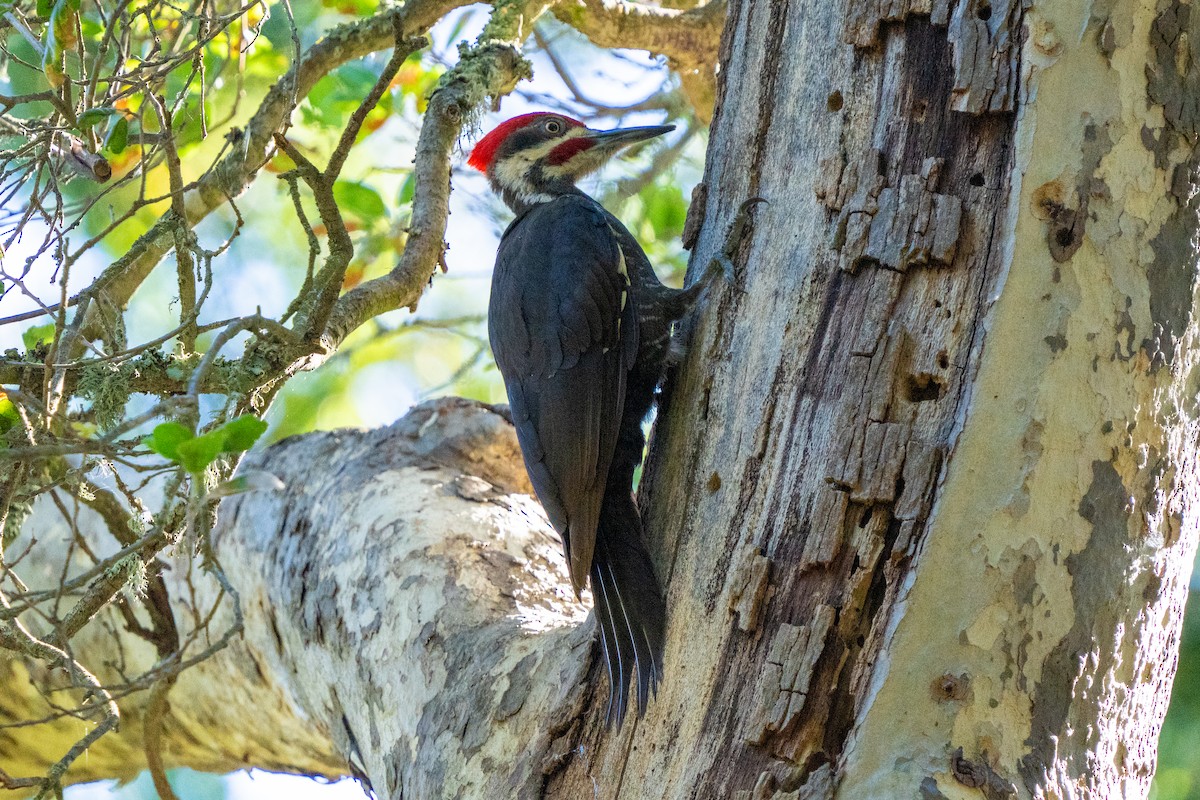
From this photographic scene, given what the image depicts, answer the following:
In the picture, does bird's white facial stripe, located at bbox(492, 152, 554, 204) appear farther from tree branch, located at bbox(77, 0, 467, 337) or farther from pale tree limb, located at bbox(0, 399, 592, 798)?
pale tree limb, located at bbox(0, 399, 592, 798)

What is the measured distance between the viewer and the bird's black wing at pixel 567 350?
240 centimetres

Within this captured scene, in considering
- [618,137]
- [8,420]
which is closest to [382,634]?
[8,420]

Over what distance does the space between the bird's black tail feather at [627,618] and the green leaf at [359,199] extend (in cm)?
179

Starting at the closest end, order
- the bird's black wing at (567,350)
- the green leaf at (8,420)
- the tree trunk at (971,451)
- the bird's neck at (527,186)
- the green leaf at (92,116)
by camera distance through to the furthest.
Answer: the tree trunk at (971,451) → the green leaf at (92,116) → the green leaf at (8,420) → the bird's black wing at (567,350) → the bird's neck at (527,186)

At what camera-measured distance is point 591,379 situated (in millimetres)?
2561

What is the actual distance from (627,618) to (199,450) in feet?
2.79

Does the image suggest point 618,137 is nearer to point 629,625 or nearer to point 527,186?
point 527,186

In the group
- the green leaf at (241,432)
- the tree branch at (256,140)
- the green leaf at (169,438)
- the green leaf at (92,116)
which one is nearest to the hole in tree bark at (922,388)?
the green leaf at (241,432)

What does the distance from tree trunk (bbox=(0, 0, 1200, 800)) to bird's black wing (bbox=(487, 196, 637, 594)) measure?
0.37 meters

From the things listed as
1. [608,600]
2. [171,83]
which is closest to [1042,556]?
[608,600]

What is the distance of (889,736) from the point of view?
155 centimetres

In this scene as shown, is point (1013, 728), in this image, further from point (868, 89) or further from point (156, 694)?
point (156, 694)

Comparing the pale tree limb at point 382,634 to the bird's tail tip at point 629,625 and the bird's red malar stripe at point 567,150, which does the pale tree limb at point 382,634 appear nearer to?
the bird's tail tip at point 629,625

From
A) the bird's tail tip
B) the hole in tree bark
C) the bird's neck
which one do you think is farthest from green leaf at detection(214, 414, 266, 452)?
the bird's neck
